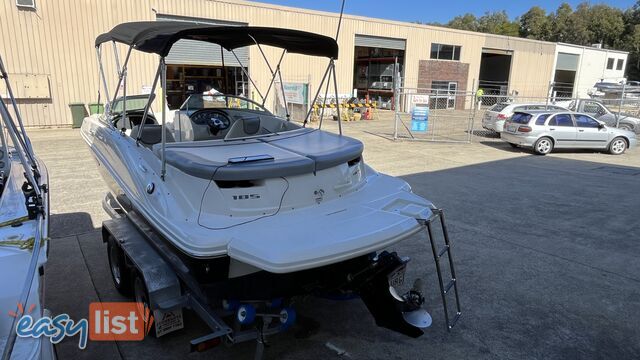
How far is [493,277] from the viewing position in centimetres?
476

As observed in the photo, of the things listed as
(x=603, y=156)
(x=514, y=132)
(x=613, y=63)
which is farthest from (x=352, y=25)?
(x=613, y=63)

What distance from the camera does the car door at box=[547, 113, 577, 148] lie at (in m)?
13.5

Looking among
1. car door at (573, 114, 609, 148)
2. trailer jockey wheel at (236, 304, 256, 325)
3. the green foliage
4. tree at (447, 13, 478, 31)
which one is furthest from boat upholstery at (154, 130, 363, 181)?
tree at (447, 13, 478, 31)

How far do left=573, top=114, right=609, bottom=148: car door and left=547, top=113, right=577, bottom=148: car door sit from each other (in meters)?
0.22

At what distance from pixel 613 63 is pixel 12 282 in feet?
170

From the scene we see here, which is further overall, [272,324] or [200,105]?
[200,105]

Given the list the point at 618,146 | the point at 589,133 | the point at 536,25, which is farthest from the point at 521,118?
the point at 536,25

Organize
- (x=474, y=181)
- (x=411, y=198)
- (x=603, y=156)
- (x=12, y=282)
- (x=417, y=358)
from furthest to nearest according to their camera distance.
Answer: (x=603, y=156)
(x=474, y=181)
(x=411, y=198)
(x=417, y=358)
(x=12, y=282)

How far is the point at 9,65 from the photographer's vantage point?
14.9 m

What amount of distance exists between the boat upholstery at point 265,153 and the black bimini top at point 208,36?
34.5 inches

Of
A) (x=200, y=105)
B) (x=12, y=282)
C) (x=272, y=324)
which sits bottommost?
(x=272, y=324)

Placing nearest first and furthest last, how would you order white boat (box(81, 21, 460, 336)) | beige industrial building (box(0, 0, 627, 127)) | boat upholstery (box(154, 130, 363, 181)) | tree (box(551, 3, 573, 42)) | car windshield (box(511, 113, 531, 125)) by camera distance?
white boat (box(81, 21, 460, 336)), boat upholstery (box(154, 130, 363, 181)), car windshield (box(511, 113, 531, 125)), beige industrial building (box(0, 0, 627, 127)), tree (box(551, 3, 573, 42))

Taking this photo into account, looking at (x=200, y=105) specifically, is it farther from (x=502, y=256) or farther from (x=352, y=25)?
(x=352, y=25)

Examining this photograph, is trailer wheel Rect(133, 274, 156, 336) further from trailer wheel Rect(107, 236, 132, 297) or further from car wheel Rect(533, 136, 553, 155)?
car wheel Rect(533, 136, 553, 155)
